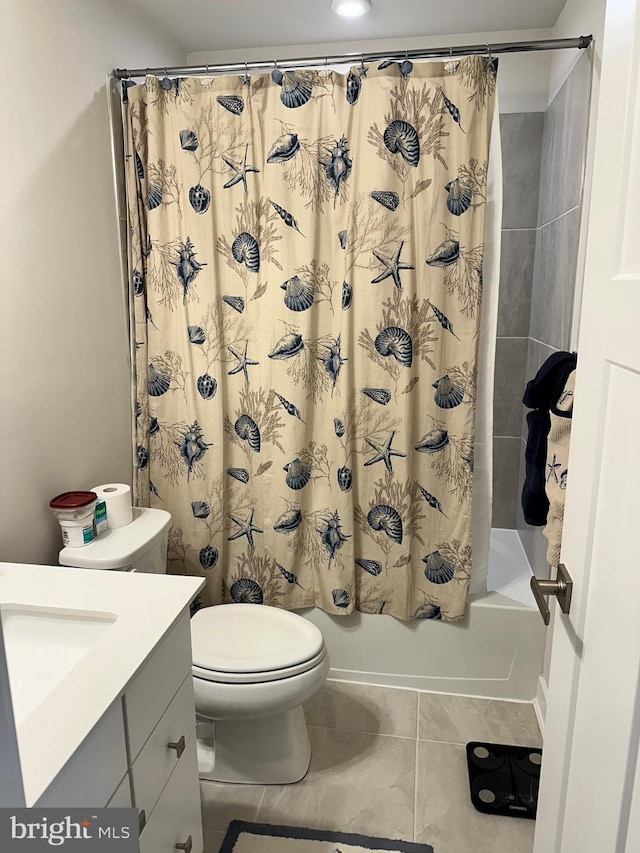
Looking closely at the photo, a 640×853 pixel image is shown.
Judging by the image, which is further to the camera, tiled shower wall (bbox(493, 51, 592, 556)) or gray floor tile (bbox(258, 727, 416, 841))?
tiled shower wall (bbox(493, 51, 592, 556))

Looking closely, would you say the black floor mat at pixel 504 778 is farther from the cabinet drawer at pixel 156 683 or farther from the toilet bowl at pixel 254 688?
the cabinet drawer at pixel 156 683

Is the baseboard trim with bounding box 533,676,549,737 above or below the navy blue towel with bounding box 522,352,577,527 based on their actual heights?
below

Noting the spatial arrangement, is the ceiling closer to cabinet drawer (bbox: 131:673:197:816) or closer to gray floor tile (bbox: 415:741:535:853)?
cabinet drawer (bbox: 131:673:197:816)

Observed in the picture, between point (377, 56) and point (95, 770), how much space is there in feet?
6.49

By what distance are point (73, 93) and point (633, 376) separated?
177cm

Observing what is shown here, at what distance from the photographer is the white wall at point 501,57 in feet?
7.93

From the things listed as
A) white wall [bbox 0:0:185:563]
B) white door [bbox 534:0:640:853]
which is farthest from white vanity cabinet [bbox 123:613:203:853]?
white door [bbox 534:0:640:853]

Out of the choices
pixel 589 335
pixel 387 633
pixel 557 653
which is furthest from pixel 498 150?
pixel 387 633

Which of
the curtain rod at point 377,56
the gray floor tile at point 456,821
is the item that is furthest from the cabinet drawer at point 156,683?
the curtain rod at point 377,56

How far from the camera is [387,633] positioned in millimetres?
2283

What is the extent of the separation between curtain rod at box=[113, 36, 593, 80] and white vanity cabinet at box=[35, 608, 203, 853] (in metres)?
1.67

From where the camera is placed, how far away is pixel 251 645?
1.79m

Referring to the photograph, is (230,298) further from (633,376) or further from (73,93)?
(633,376)

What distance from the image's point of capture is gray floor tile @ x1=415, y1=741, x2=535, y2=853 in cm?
165
